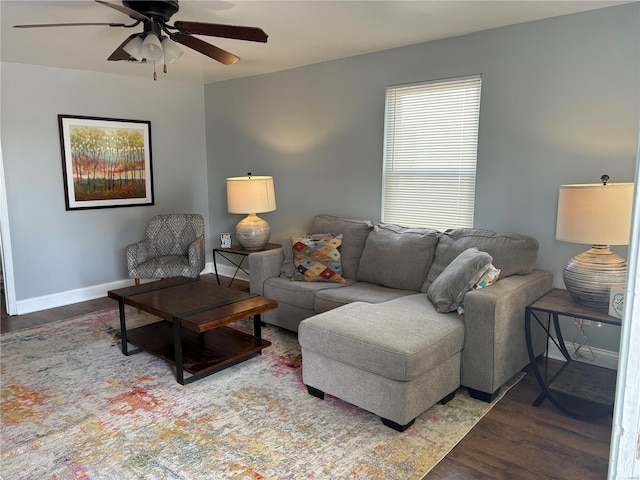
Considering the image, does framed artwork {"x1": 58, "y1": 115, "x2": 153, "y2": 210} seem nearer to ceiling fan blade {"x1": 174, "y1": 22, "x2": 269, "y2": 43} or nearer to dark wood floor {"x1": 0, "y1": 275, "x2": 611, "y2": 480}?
ceiling fan blade {"x1": 174, "y1": 22, "x2": 269, "y2": 43}

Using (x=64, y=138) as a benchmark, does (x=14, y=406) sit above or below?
below

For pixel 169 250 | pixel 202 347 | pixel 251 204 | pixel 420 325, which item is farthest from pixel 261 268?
pixel 420 325

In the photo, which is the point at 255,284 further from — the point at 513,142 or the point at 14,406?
the point at 513,142

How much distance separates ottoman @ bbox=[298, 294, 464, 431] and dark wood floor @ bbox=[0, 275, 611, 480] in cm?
31

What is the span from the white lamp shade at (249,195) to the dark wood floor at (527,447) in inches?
106

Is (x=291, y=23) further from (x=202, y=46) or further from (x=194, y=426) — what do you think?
(x=194, y=426)

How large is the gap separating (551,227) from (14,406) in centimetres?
362

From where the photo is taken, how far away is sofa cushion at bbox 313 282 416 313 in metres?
3.26

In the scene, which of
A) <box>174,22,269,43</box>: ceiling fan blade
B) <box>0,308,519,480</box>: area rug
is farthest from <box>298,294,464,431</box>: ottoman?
<box>174,22,269,43</box>: ceiling fan blade

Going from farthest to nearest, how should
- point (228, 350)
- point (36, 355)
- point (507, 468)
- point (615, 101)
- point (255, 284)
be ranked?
point (255, 284) < point (36, 355) < point (228, 350) < point (615, 101) < point (507, 468)

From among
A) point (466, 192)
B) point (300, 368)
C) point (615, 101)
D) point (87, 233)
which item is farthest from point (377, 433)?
point (87, 233)

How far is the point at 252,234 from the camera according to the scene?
4.40 m

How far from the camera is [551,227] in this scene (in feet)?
10.5

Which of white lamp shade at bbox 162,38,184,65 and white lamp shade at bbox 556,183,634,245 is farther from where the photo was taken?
white lamp shade at bbox 162,38,184,65
